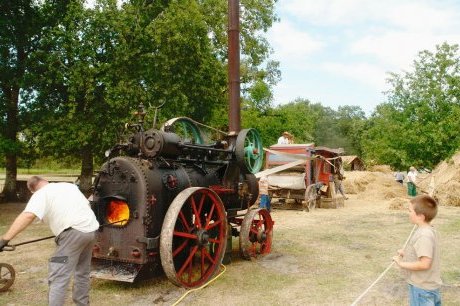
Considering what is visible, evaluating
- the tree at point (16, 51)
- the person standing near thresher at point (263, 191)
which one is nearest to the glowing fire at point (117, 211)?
the person standing near thresher at point (263, 191)

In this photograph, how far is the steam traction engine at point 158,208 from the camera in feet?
19.6

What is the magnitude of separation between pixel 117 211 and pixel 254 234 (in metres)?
2.97

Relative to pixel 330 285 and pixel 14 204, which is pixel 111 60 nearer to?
pixel 14 204

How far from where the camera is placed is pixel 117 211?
20.6ft

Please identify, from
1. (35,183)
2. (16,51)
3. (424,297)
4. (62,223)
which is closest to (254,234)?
(62,223)

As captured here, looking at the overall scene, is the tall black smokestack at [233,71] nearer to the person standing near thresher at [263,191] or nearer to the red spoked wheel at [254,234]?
the red spoked wheel at [254,234]

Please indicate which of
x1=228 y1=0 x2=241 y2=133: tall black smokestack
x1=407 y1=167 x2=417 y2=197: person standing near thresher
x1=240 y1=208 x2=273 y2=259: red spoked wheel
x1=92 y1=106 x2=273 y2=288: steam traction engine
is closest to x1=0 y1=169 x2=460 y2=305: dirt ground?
x1=240 y1=208 x2=273 y2=259: red spoked wheel

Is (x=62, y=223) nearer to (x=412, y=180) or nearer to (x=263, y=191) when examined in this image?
(x=263, y=191)

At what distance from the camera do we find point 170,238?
5.76 m

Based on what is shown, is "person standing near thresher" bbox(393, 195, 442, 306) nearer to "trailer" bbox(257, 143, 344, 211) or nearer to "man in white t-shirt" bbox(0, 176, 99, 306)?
"man in white t-shirt" bbox(0, 176, 99, 306)

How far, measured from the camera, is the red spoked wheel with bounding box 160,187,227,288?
5.80 meters

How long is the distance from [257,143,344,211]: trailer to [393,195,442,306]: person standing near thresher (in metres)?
10.6

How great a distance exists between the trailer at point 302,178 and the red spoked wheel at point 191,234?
7703 millimetres

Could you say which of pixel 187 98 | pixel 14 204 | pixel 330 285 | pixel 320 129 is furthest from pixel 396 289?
pixel 320 129
